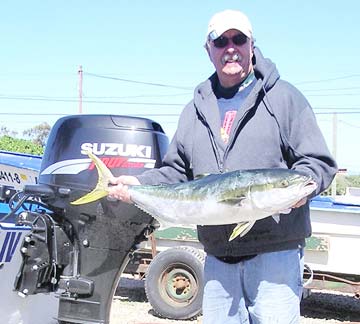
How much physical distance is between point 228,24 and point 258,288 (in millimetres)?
1146

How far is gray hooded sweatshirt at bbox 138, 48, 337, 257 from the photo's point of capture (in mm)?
2689

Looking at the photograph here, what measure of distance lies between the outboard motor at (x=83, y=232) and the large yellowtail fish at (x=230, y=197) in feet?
2.06

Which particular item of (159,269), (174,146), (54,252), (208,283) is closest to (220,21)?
(174,146)

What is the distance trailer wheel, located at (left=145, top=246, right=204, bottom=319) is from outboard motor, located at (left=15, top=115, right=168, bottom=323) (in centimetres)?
369

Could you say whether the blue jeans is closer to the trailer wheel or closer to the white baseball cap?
the white baseball cap

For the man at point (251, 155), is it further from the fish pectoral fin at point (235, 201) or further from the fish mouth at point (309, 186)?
the fish pectoral fin at point (235, 201)

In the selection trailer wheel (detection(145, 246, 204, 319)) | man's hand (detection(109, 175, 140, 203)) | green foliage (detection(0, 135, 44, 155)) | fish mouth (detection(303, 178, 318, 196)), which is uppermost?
green foliage (detection(0, 135, 44, 155))

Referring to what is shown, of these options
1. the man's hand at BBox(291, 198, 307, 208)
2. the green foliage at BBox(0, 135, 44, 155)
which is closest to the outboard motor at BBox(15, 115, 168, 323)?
the man's hand at BBox(291, 198, 307, 208)

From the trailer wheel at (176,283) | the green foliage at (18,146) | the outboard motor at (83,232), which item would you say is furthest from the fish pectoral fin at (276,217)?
the green foliage at (18,146)

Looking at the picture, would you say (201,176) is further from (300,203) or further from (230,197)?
(300,203)

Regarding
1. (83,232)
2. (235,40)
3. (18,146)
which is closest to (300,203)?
(235,40)

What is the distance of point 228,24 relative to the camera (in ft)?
9.16

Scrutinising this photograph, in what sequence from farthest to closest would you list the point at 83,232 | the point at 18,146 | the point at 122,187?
the point at 18,146 → the point at 83,232 → the point at 122,187

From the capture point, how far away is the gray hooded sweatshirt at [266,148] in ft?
8.82
